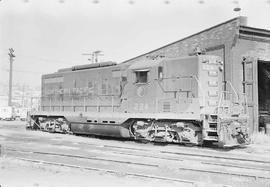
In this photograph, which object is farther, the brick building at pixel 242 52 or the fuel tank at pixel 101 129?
the brick building at pixel 242 52

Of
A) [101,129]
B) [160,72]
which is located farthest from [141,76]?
[101,129]

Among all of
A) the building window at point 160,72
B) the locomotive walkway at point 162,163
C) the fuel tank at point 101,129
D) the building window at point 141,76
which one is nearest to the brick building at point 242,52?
the building window at point 160,72

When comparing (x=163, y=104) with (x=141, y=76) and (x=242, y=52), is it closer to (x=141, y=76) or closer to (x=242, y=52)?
(x=141, y=76)

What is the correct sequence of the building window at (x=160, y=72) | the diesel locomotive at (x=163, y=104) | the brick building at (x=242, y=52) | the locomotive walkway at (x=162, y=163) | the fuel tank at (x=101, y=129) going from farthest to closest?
the brick building at (x=242, y=52) < the fuel tank at (x=101, y=129) < the building window at (x=160, y=72) < the diesel locomotive at (x=163, y=104) < the locomotive walkway at (x=162, y=163)

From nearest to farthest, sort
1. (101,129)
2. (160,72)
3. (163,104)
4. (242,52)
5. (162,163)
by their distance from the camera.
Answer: (162,163) → (163,104) → (160,72) → (101,129) → (242,52)

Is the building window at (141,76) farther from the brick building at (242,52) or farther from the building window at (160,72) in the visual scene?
the brick building at (242,52)

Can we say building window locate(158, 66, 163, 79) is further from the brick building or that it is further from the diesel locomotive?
the brick building

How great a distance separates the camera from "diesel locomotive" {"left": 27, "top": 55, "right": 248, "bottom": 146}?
1186cm

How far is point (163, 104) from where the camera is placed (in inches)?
505

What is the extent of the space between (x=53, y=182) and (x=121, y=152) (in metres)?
5.01

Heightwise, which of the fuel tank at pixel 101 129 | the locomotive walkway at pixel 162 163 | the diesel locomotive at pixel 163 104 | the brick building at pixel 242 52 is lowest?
the locomotive walkway at pixel 162 163

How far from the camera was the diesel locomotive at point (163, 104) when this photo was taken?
1186 centimetres

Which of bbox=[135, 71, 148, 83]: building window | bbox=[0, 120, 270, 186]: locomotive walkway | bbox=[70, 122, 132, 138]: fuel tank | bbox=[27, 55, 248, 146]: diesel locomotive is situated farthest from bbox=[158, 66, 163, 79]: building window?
bbox=[0, 120, 270, 186]: locomotive walkway

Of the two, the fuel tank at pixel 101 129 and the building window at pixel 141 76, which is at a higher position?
the building window at pixel 141 76
